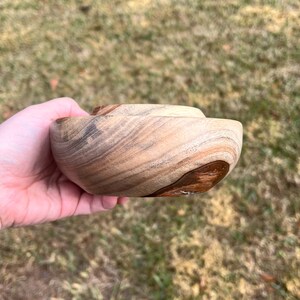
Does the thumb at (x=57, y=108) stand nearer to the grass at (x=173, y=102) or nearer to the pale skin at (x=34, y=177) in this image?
the pale skin at (x=34, y=177)

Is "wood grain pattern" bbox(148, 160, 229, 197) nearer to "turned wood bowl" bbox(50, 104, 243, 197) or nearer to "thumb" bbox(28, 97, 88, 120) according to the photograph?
"turned wood bowl" bbox(50, 104, 243, 197)

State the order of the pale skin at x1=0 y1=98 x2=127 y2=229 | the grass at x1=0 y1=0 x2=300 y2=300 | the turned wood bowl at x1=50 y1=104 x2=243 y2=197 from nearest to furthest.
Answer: the turned wood bowl at x1=50 y1=104 x2=243 y2=197 < the pale skin at x1=0 y1=98 x2=127 y2=229 < the grass at x1=0 y1=0 x2=300 y2=300

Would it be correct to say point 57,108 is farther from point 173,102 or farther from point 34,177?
point 173,102

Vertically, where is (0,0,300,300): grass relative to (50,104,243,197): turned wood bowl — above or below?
below

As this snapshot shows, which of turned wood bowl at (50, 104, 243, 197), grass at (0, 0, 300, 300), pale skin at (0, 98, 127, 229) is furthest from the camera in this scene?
grass at (0, 0, 300, 300)

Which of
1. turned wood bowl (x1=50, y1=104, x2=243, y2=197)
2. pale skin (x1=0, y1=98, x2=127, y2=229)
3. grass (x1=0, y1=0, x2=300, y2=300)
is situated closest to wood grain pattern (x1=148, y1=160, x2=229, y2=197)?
turned wood bowl (x1=50, y1=104, x2=243, y2=197)

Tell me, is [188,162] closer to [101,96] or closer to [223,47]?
[101,96]

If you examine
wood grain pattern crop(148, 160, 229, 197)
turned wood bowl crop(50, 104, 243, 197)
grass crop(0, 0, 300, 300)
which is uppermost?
turned wood bowl crop(50, 104, 243, 197)

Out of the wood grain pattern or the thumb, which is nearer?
the wood grain pattern
